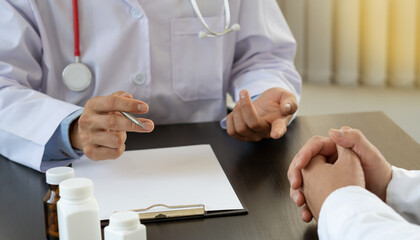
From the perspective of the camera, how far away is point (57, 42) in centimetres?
139

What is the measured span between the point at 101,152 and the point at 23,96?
0.27 meters

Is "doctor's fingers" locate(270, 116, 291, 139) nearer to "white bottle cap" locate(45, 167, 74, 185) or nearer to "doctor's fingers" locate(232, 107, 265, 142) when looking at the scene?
"doctor's fingers" locate(232, 107, 265, 142)

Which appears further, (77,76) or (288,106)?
(77,76)

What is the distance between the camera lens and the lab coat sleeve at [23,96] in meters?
1.14

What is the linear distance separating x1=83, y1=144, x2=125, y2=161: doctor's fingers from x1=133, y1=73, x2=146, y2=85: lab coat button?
1.21 feet

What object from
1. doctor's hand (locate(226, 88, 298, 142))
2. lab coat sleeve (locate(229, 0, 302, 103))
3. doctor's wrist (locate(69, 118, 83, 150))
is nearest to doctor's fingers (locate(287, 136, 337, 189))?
doctor's hand (locate(226, 88, 298, 142))

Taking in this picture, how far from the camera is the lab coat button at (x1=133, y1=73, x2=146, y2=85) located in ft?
4.66

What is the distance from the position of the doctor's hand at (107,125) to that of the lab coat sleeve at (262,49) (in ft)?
1.72

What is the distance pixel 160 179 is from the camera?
1028 mm

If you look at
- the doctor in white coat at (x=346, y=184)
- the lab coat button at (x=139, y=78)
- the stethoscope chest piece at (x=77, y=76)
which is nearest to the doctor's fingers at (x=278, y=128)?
the doctor in white coat at (x=346, y=184)

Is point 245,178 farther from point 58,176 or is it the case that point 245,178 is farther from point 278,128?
point 58,176

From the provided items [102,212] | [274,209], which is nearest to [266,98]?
[274,209]

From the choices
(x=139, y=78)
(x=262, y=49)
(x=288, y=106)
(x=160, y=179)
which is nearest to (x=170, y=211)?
(x=160, y=179)

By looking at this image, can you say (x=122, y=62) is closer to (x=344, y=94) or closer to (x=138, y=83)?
(x=138, y=83)
